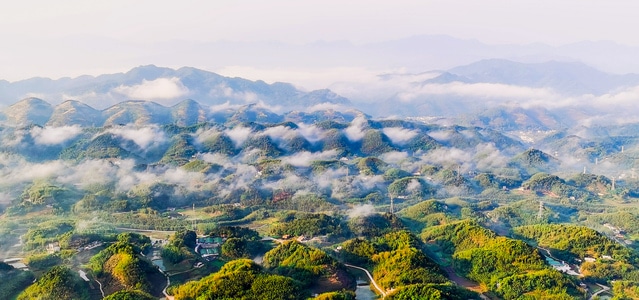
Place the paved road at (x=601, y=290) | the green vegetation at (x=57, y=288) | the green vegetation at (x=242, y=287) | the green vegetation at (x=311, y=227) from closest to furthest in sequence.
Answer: the green vegetation at (x=242, y=287) < the green vegetation at (x=57, y=288) < the paved road at (x=601, y=290) < the green vegetation at (x=311, y=227)

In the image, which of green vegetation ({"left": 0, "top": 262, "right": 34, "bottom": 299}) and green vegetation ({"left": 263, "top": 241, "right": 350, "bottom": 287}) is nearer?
green vegetation ({"left": 0, "top": 262, "right": 34, "bottom": 299})

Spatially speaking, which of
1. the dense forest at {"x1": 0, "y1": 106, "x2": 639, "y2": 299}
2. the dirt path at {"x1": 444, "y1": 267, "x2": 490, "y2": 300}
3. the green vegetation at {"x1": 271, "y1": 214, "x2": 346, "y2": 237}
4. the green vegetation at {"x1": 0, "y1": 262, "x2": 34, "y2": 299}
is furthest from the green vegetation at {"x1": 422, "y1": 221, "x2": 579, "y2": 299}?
the green vegetation at {"x1": 0, "y1": 262, "x2": 34, "y2": 299}

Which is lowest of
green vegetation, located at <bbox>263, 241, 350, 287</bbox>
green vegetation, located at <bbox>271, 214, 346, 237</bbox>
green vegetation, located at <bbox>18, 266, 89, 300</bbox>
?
green vegetation, located at <bbox>271, 214, 346, 237</bbox>

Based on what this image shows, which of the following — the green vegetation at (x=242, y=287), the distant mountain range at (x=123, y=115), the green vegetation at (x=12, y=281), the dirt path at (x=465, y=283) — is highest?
the green vegetation at (x=242, y=287)

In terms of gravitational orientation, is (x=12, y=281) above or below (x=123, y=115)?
above

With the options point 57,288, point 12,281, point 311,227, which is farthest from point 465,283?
point 12,281

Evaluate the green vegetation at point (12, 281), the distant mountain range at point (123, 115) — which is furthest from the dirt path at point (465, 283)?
the distant mountain range at point (123, 115)

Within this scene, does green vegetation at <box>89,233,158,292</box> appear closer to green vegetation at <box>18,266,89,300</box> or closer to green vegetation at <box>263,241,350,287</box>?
green vegetation at <box>18,266,89,300</box>

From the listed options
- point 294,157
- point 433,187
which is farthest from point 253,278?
point 294,157

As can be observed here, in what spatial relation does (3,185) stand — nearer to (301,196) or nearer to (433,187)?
(301,196)

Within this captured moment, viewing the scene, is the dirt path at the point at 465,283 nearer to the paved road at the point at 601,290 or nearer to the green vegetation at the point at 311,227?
the paved road at the point at 601,290

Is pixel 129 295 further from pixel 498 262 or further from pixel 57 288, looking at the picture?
pixel 498 262
